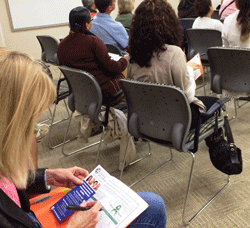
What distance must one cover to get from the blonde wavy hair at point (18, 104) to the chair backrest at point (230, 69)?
1784 millimetres

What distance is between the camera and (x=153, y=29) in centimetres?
186

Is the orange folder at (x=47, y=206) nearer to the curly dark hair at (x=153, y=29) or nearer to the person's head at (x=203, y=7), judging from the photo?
the curly dark hair at (x=153, y=29)

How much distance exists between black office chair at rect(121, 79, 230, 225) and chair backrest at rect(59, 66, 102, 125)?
0.35 meters

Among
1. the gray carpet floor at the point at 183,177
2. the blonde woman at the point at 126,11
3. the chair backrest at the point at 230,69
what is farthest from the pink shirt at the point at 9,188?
the blonde woman at the point at 126,11

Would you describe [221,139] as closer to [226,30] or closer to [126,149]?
[126,149]

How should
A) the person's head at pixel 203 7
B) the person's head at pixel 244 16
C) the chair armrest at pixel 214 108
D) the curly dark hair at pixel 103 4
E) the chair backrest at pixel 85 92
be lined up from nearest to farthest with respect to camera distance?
1. the chair armrest at pixel 214 108
2. the chair backrest at pixel 85 92
3. the person's head at pixel 244 16
4. the curly dark hair at pixel 103 4
5. the person's head at pixel 203 7

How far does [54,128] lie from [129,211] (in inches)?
92.6

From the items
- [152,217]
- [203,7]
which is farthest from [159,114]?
[203,7]

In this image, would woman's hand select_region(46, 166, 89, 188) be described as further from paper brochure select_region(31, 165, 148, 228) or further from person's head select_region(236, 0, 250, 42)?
person's head select_region(236, 0, 250, 42)

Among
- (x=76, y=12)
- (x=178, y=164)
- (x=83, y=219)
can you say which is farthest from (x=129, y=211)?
(x=76, y=12)

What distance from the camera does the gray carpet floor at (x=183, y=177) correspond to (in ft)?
6.12

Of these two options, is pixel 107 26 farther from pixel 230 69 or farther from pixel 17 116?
pixel 17 116

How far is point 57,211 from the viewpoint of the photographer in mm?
1104

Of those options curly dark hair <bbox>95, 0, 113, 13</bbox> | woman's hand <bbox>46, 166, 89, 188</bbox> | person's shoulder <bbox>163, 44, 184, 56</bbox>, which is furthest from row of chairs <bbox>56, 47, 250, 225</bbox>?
curly dark hair <bbox>95, 0, 113, 13</bbox>
